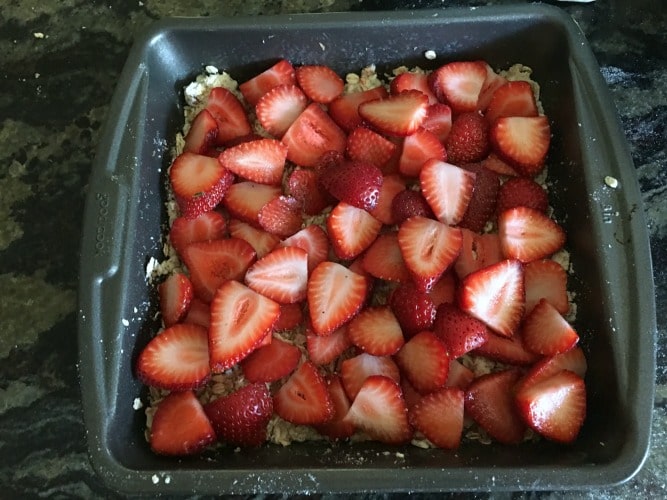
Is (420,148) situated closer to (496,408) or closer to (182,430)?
(496,408)

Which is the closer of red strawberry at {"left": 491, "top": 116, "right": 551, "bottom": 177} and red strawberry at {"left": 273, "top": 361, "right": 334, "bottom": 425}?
red strawberry at {"left": 273, "top": 361, "right": 334, "bottom": 425}

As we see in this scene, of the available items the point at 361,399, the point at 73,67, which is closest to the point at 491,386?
the point at 361,399

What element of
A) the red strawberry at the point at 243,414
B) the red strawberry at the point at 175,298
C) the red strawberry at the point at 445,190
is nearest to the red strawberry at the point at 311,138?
the red strawberry at the point at 445,190

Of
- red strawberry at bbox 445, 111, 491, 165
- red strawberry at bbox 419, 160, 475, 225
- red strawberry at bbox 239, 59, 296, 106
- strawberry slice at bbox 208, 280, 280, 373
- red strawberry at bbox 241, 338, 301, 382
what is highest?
red strawberry at bbox 239, 59, 296, 106

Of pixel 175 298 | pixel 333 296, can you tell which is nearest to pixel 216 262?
pixel 175 298

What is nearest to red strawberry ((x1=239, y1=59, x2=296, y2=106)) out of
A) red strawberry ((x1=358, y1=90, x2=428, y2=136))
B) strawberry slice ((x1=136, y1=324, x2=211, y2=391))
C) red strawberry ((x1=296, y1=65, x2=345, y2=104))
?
red strawberry ((x1=296, y1=65, x2=345, y2=104))

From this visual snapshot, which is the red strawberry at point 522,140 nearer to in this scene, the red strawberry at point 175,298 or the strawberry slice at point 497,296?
the strawberry slice at point 497,296

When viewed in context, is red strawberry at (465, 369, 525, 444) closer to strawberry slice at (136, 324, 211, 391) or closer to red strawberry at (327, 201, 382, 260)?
red strawberry at (327, 201, 382, 260)
